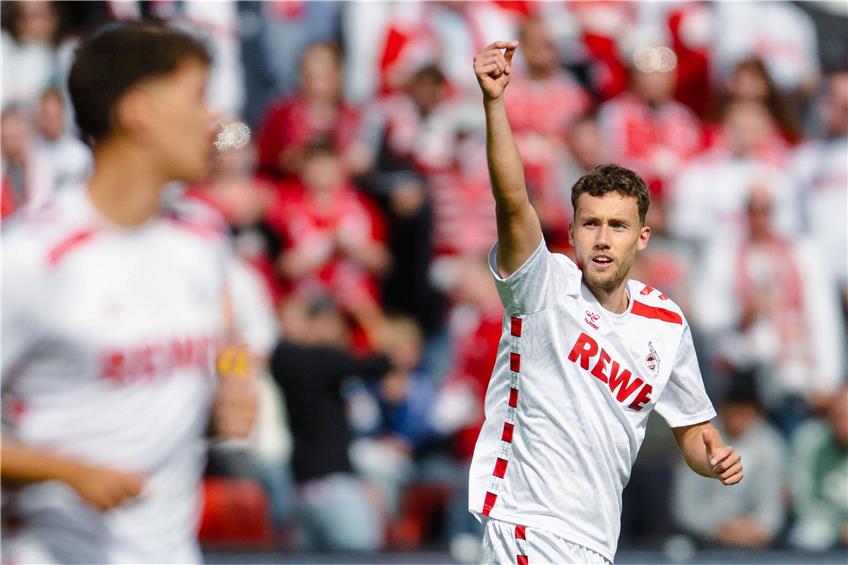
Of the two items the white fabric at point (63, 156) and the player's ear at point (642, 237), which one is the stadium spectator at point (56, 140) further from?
the player's ear at point (642, 237)

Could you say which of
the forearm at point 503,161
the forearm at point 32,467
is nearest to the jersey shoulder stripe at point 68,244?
the forearm at point 32,467

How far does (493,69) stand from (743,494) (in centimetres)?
582

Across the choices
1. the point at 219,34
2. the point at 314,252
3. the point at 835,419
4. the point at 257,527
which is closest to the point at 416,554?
the point at 257,527

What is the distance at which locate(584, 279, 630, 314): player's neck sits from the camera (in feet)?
13.9

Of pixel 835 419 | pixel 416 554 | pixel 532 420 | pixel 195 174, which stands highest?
pixel 195 174

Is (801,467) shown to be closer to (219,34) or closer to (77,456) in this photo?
(219,34)

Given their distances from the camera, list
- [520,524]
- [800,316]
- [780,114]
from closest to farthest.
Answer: [520,524] → [800,316] → [780,114]

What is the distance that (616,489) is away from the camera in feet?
14.1

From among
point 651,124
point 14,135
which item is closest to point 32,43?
point 14,135

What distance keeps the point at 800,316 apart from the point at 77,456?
24.3ft

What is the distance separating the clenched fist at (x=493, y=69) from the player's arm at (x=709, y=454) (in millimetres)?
1336

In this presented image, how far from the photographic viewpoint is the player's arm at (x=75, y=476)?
3146 mm

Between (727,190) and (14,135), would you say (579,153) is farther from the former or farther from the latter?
(14,135)

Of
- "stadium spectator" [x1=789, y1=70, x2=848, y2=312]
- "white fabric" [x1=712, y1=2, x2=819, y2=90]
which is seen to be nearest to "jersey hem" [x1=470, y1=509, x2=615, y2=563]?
"stadium spectator" [x1=789, y1=70, x2=848, y2=312]
